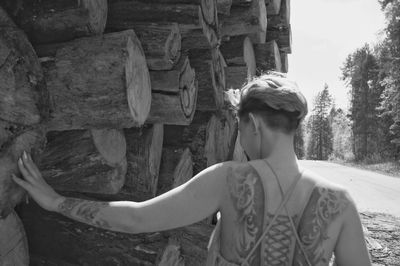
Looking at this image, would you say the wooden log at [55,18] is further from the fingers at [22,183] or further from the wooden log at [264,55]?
the wooden log at [264,55]

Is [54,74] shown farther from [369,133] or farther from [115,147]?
[369,133]

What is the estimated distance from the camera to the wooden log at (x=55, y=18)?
192 centimetres

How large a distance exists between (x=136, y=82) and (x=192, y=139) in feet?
3.92

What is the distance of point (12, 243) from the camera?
6.18 ft

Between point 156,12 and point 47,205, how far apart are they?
52.3 inches

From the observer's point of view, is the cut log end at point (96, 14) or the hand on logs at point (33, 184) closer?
the hand on logs at point (33, 184)

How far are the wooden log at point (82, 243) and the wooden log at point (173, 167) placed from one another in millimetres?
456

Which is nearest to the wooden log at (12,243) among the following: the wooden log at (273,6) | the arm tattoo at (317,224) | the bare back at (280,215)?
the bare back at (280,215)

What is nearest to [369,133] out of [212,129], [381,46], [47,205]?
[381,46]

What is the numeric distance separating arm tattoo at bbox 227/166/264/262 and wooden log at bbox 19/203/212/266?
802mm

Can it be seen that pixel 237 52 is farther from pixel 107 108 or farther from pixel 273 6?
pixel 107 108

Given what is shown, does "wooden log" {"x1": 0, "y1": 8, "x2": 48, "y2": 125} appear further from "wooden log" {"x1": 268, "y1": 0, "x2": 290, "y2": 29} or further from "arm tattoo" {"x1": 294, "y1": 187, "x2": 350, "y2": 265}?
"wooden log" {"x1": 268, "y1": 0, "x2": 290, "y2": 29}

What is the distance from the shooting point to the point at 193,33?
290cm

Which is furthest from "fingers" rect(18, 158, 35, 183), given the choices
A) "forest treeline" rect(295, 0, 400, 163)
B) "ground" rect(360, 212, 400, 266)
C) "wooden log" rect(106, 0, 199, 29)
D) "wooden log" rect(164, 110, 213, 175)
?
"forest treeline" rect(295, 0, 400, 163)
